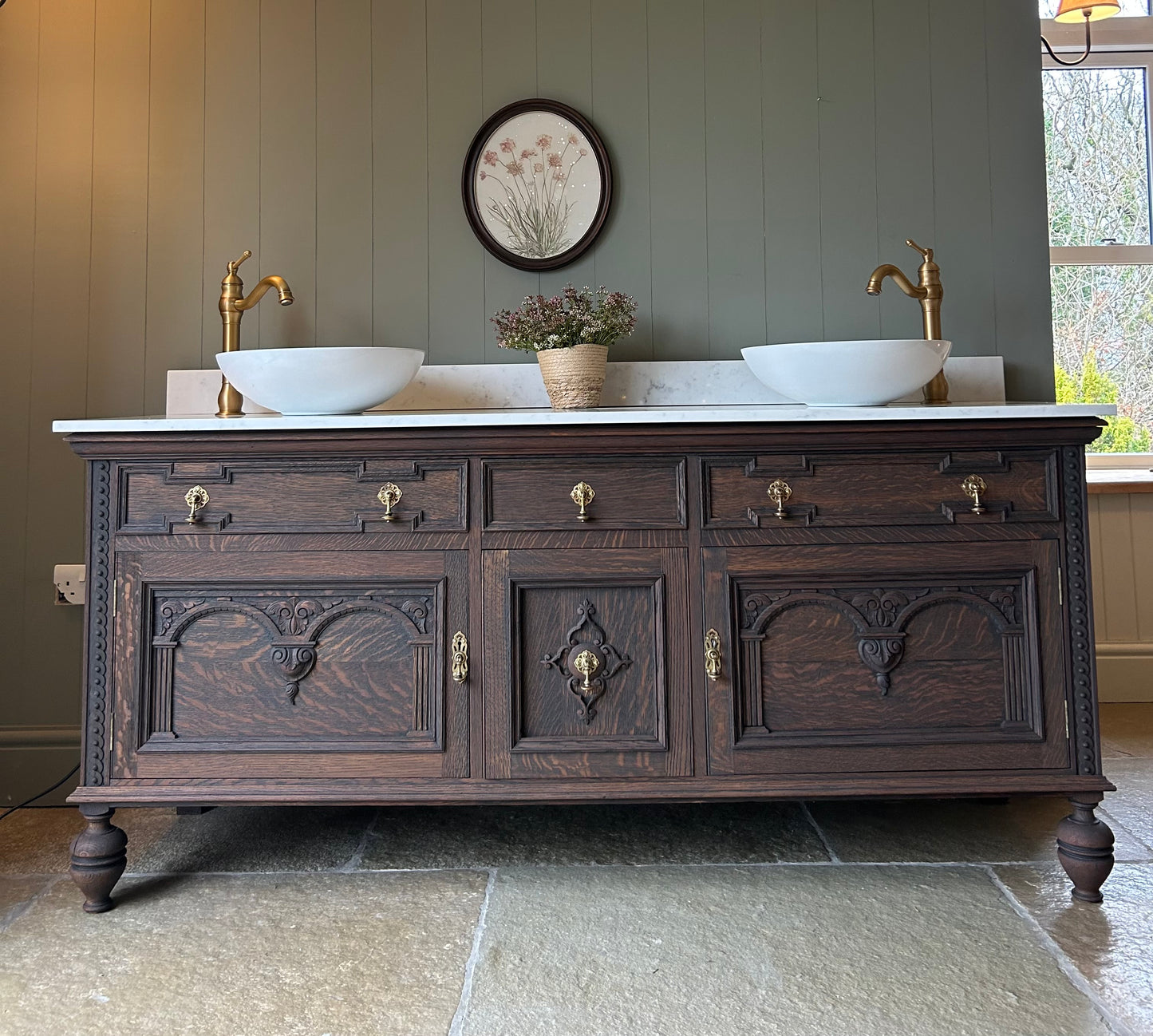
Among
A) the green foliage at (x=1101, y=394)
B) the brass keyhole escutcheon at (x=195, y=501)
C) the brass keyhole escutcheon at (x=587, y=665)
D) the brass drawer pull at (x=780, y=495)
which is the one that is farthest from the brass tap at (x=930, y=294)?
the brass keyhole escutcheon at (x=195, y=501)

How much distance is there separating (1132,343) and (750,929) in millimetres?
2500

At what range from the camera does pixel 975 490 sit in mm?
1501

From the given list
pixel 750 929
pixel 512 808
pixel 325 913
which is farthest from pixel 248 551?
pixel 750 929

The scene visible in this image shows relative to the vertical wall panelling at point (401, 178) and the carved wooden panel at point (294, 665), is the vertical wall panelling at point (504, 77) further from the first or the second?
the carved wooden panel at point (294, 665)

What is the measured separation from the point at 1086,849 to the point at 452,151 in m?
1.90

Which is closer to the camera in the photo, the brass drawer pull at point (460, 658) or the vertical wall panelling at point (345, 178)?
the brass drawer pull at point (460, 658)

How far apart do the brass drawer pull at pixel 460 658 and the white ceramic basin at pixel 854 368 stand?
75 cm

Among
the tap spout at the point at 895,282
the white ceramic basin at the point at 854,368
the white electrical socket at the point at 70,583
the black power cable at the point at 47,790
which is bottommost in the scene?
the black power cable at the point at 47,790

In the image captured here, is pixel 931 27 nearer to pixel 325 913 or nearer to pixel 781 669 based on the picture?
pixel 781 669

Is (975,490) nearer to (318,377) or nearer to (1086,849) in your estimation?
(1086,849)

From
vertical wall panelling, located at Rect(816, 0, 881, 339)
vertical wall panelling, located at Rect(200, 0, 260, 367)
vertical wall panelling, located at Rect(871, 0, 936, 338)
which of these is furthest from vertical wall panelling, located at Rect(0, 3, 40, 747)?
vertical wall panelling, located at Rect(871, 0, 936, 338)

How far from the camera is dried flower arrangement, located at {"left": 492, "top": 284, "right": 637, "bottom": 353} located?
6.02 ft

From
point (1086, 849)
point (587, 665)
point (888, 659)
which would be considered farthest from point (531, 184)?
point (1086, 849)

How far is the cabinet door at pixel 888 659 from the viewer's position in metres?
1.50
